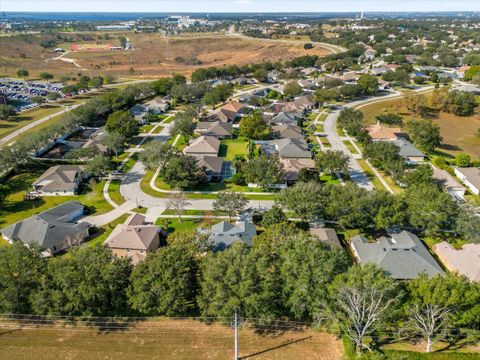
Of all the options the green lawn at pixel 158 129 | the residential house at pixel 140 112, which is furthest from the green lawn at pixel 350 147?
the residential house at pixel 140 112

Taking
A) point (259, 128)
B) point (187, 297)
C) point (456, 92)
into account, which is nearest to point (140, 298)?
point (187, 297)

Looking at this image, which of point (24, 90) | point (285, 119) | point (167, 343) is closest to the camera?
point (167, 343)

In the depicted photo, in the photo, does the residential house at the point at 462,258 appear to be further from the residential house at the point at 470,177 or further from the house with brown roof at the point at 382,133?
the house with brown roof at the point at 382,133

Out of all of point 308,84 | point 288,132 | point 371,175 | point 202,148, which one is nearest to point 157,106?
point 202,148

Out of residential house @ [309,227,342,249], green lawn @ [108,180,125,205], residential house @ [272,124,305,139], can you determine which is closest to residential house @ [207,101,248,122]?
residential house @ [272,124,305,139]

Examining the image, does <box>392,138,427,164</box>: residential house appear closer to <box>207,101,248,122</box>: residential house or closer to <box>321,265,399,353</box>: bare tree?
<box>207,101,248,122</box>: residential house

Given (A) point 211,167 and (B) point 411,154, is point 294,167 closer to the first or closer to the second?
(A) point 211,167

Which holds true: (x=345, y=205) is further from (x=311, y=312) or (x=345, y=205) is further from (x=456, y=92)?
(x=456, y=92)
